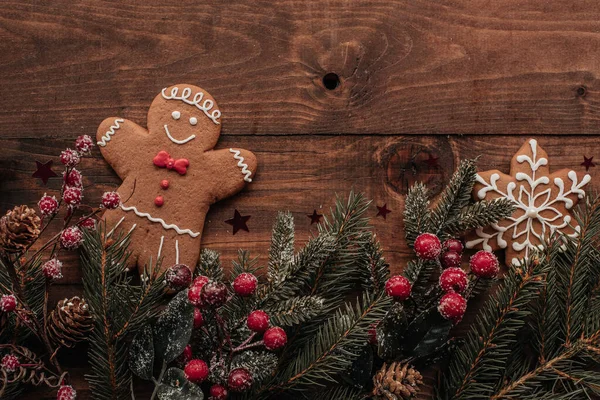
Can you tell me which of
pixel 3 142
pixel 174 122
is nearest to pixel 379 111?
pixel 174 122

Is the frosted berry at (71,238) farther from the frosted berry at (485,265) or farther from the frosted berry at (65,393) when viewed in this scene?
the frosted berry at (485,265)

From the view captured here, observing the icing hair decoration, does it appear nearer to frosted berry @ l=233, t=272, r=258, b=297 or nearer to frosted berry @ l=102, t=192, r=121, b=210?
frosted berry @ l=102, t=192, r=121, b=210

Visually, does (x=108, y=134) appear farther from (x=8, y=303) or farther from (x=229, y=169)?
(x=8, y=303)

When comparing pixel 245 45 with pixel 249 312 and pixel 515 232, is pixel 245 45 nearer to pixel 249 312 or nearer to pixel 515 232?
pixel 249 312

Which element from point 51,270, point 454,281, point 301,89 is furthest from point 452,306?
point 51,270

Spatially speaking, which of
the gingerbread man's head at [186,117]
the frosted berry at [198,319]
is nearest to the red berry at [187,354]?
the frosted berry at [198,319]

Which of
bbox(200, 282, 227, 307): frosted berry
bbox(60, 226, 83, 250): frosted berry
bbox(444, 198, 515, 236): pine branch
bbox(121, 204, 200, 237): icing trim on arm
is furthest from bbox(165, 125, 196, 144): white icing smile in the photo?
bbox(444, 198, 515, 236): pine branch
